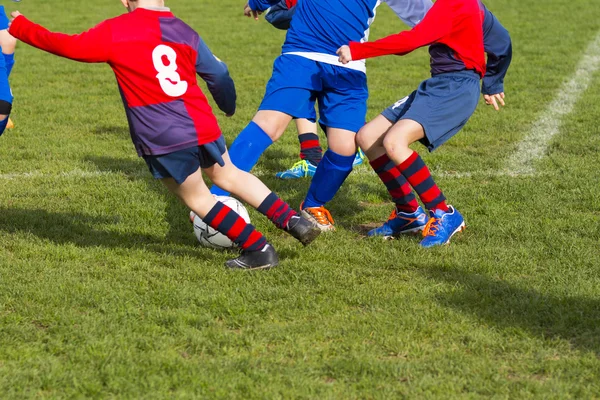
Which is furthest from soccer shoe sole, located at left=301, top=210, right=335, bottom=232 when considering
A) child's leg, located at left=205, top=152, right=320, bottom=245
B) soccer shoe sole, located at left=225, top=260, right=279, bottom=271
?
soccer shoe sole, located at left=225, top=260, right=279, bottom=271

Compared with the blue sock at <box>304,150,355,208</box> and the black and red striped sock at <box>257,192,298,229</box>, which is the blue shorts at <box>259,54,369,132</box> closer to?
the blue sock at <box>304,150,355,208</box>

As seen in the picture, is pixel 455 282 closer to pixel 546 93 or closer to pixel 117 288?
pixel 117 288

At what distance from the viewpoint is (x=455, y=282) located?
4.39 meters

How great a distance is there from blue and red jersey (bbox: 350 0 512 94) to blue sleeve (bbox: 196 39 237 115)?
2.19ft

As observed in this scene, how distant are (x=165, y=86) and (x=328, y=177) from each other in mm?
1484

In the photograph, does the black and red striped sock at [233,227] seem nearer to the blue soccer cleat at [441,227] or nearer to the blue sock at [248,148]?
the blue sock at [248,148]

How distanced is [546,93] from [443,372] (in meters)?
6.47

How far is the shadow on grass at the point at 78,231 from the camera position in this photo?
16.3 feet

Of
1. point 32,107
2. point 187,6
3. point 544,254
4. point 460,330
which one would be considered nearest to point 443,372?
point 460,330

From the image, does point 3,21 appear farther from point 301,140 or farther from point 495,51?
point 495,51

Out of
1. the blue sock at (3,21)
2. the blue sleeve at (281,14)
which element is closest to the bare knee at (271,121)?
the blue sleeve at (281,14)

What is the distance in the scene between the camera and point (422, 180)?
16.4 feet

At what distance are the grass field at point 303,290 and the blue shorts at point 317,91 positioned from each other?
677 mm

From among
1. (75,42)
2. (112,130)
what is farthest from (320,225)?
(112,130)
